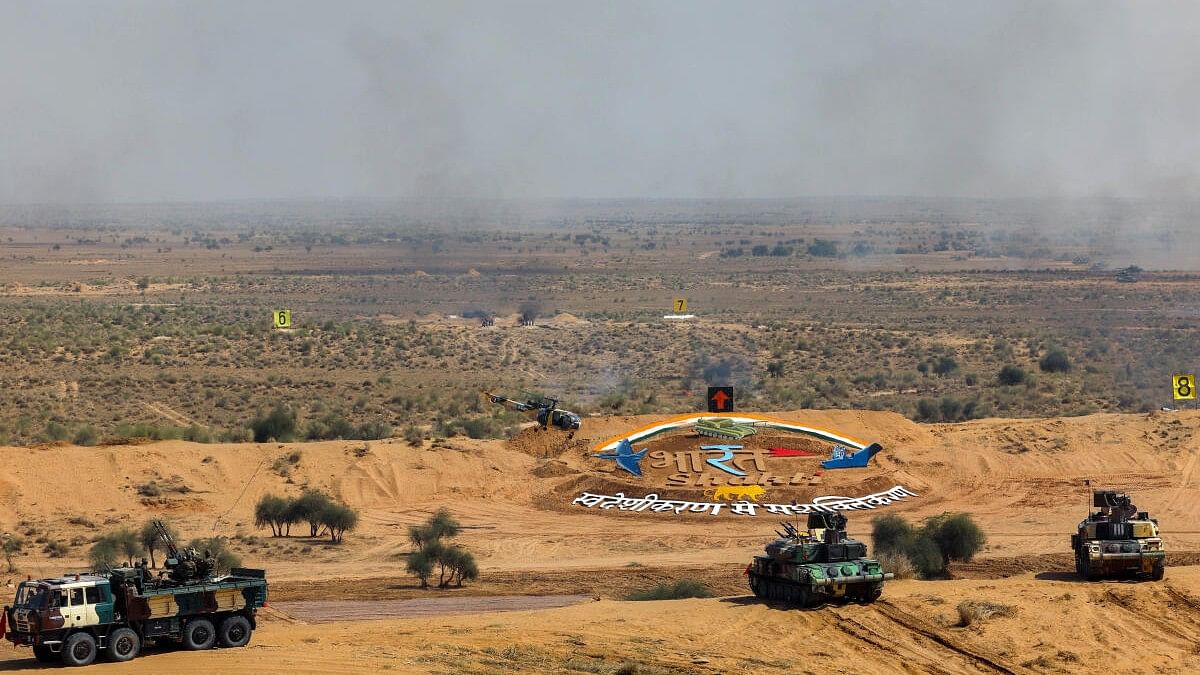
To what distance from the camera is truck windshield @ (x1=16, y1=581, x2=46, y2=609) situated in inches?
1045

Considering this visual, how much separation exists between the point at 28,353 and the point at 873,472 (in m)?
46.1

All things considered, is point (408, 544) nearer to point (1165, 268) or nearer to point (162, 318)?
point (162, 318)

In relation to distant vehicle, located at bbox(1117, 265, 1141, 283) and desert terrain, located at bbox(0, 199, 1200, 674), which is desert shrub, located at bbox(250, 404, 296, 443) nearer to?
desert terrain, located at bbox(0, 199, 1200, 674)

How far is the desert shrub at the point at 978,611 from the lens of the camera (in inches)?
1200

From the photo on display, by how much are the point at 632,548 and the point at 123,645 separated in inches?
750

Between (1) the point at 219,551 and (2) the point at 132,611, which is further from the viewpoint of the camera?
(1) the point at 219,551

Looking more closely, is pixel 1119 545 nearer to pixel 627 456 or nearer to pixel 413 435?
pixel 627 456

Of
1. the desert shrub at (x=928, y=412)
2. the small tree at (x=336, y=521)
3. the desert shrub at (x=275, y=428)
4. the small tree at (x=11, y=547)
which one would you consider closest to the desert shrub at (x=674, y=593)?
the small tree at (x=336, y=521)

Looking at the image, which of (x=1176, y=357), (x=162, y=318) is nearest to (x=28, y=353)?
(x=162, y=318)

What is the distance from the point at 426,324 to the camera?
98062 millimetres

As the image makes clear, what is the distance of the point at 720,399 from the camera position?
5588 cm

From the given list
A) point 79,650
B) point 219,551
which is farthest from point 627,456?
point 79,650

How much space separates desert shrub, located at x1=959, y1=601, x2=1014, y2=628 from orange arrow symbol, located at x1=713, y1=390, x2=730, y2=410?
951 inches

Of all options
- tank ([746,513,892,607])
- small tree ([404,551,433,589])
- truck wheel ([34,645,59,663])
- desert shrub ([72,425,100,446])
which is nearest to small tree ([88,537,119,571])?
small tree ([404,551,433,589])
